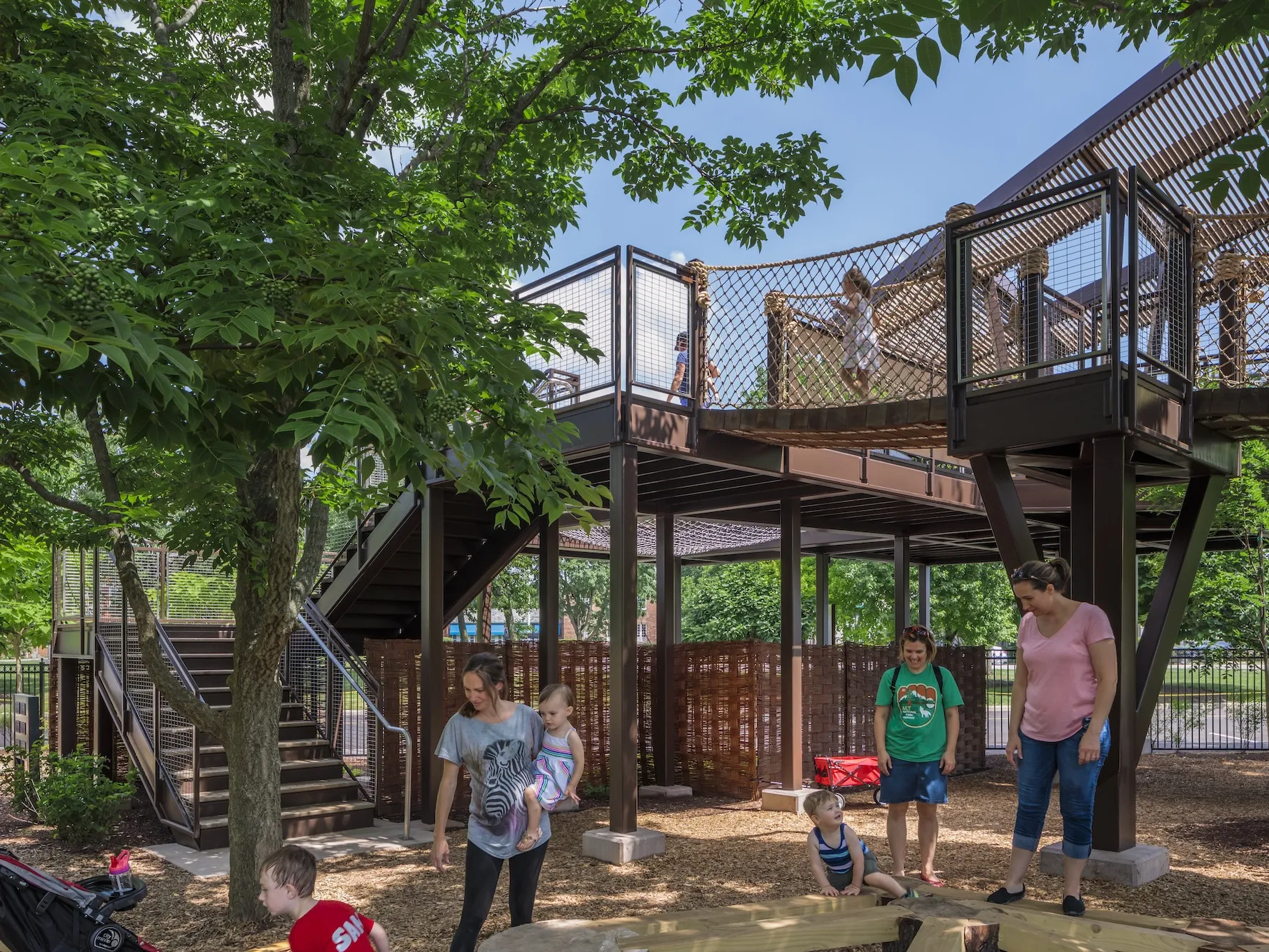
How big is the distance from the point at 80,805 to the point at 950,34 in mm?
9641

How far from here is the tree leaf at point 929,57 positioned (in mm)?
2877

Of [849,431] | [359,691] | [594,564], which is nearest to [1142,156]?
[849,431]

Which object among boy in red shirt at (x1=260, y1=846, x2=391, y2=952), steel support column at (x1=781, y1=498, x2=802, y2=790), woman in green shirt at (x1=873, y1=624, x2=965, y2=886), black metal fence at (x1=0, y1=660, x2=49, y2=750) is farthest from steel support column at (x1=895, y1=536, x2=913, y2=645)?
boy in red shirt at (x1=260, y1=846, x2=391, y2=952)

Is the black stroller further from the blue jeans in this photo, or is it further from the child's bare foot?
the blue jeans

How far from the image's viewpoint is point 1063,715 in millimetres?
5445

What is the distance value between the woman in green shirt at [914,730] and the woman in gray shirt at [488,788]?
229cm

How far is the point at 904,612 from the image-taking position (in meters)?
14.9

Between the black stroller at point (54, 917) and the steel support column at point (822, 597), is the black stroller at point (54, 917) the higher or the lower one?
the lower one

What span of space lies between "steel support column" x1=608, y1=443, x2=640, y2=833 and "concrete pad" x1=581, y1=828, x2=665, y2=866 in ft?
0.38

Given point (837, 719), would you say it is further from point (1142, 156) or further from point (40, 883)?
point (40, 883)

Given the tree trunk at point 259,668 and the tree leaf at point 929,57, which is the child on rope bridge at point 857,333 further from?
the tree leaf at point 929,57

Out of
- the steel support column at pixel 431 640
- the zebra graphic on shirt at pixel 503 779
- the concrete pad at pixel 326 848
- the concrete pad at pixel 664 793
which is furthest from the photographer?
the concrete pad at pixel 664 793

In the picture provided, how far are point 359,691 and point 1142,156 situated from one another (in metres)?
10.2

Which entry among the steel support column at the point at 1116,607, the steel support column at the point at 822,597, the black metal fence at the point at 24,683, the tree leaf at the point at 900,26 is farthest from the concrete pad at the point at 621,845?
the steel support column at the point at 822,597
